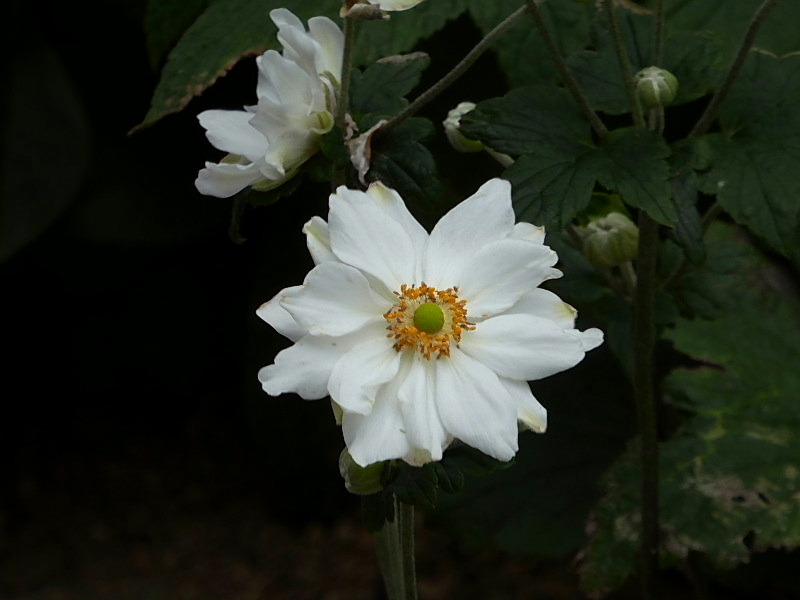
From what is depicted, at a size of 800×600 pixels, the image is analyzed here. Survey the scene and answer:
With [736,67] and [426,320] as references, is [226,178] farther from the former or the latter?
[736,67]

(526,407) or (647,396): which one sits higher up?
(526,407)

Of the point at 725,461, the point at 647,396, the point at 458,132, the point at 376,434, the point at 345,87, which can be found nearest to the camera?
the point at 376,434

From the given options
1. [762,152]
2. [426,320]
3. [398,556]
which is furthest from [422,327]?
[762,152]

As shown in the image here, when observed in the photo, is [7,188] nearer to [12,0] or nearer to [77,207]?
[77,207]

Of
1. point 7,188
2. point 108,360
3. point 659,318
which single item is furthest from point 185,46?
point 108,360

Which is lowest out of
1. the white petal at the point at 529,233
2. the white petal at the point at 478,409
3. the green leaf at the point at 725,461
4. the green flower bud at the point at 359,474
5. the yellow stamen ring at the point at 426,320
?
the green leaf at the point at 725,461

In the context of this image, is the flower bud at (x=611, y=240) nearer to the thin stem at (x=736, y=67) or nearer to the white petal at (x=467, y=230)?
the thin stem at (x=736, y=67)

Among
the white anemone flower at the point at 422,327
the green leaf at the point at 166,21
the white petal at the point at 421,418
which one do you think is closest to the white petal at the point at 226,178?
the white anemone flower at the point at 422,327
